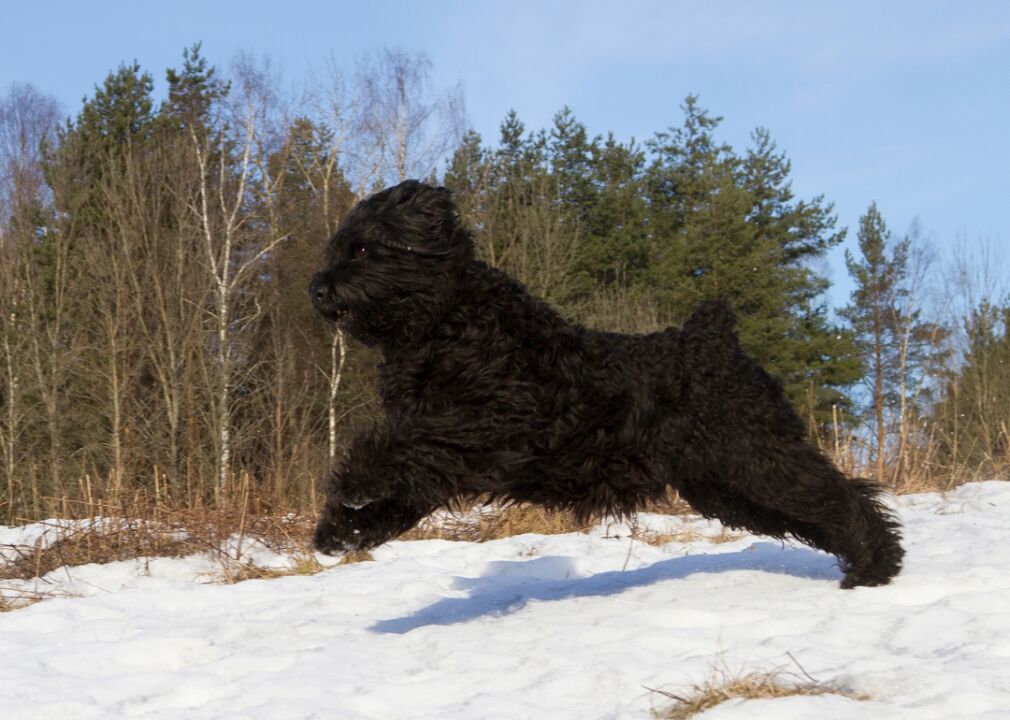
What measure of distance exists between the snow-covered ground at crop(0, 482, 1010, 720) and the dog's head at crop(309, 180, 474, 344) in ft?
4.69

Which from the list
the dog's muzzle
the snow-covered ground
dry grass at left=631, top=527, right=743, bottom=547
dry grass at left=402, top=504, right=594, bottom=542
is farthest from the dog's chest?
dry grass at left=402, top=504, right=594, bottom=542

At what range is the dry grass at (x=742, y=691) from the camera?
3.19m

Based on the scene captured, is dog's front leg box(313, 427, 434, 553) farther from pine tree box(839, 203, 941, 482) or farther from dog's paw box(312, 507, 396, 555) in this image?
pine tree box(839, 203, 941, 482)

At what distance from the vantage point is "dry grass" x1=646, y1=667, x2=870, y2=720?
10.5 feet

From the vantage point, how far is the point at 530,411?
4.32 meters

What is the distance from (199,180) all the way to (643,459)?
26962 millimetres

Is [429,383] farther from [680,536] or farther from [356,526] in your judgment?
[680,536]

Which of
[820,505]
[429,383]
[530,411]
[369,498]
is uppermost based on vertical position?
[429,383]

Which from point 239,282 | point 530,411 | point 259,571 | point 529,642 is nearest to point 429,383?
point 530,411

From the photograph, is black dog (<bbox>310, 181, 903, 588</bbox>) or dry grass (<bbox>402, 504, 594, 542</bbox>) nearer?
black dog (<bbox>310, 181, 903, 588</bbox>)

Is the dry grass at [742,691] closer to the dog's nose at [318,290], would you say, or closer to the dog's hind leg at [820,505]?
the dog's hind leg at [820,505]

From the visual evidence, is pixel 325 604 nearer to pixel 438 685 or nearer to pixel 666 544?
pixel 438 685

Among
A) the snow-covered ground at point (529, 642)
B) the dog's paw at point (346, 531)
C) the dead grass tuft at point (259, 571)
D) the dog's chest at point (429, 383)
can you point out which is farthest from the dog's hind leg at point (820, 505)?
the dead grass tuft at point (259, 571)

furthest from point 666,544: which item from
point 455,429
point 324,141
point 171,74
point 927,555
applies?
point 171,74
